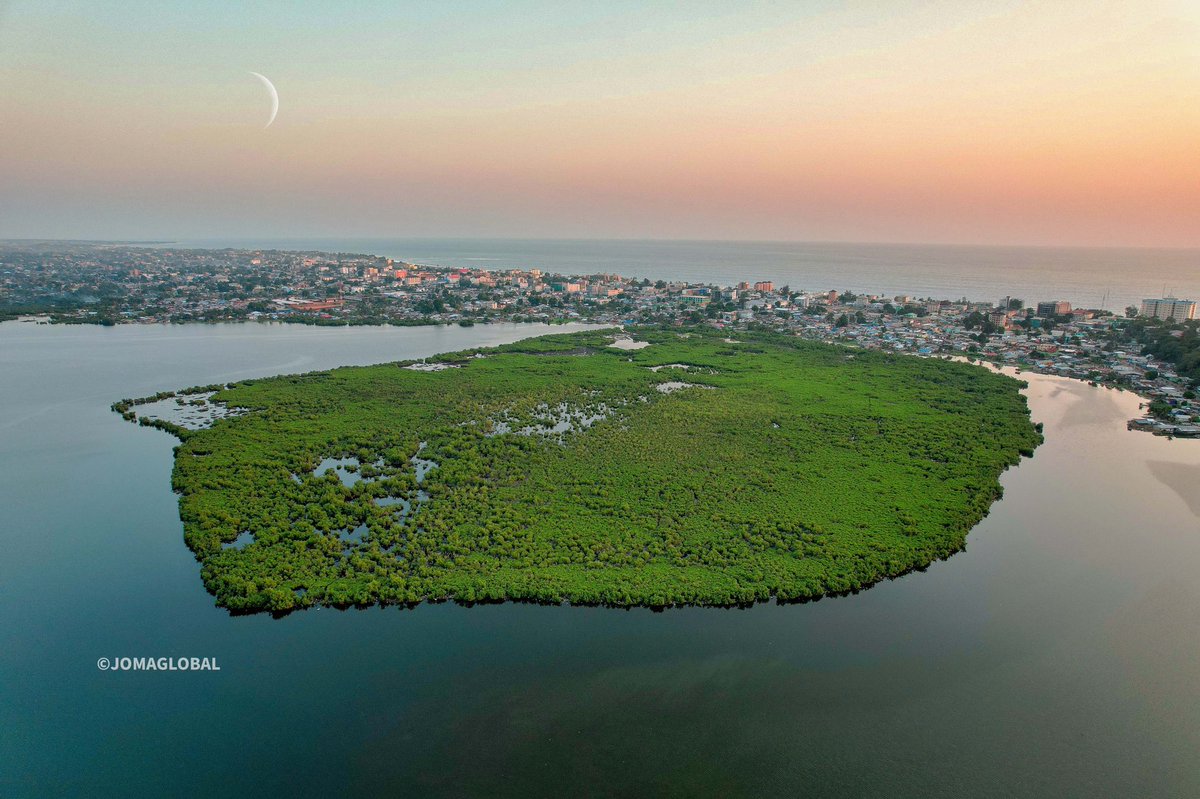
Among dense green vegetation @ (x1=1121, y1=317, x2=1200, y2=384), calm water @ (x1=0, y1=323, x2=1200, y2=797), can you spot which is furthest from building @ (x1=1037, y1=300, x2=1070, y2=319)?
calm water @ (x1=0, y1=323, x2=1200, y2=797)

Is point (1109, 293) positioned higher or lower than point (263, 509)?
higher

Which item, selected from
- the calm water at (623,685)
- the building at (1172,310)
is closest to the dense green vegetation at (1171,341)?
the building at (1172,310)

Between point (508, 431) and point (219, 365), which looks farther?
point (219, 365)

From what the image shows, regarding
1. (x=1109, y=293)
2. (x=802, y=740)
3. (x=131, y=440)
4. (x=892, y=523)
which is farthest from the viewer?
(x=1109, y=293)

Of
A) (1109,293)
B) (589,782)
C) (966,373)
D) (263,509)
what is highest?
(1109,293)

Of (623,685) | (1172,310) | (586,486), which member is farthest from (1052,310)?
(623,685)

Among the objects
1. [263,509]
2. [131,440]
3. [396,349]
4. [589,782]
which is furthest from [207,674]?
[396,349]

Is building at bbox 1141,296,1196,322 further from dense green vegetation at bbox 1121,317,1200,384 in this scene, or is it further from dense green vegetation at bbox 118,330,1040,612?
dense green vegetation at bbox 118,330,1040,612

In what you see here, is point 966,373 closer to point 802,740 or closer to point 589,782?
point 802,740
